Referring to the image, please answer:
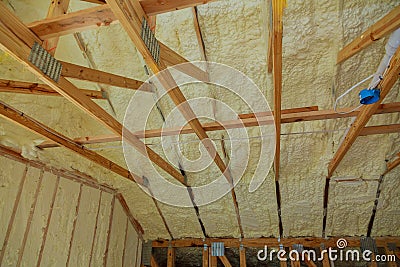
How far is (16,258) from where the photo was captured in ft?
10.3

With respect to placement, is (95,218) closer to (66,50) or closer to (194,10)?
(66,50)

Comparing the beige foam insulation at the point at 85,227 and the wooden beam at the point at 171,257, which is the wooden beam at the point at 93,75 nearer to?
the beige foam insulation at the point at 85,227

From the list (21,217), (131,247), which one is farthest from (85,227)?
(131,247)

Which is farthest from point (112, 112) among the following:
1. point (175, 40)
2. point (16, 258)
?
point (16, 258)

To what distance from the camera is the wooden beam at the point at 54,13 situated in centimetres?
193

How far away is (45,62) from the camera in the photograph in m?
1.84

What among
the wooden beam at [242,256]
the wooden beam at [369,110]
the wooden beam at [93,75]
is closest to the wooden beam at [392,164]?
the wooden beam at [369,110]

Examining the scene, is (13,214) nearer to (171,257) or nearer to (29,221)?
(29,221)

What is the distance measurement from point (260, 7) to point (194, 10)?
0.65 m

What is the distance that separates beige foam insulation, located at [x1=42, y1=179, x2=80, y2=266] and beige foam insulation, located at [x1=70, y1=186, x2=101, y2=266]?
125 mm

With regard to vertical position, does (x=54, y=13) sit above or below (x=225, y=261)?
above

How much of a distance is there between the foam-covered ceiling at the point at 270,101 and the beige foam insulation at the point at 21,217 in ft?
0.82

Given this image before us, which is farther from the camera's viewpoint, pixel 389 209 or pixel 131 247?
pixel 131 247

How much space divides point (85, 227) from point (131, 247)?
1336mm
